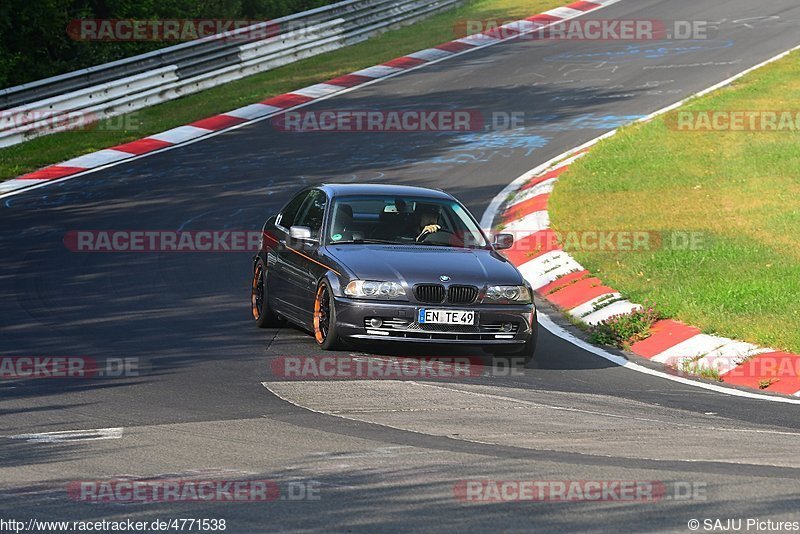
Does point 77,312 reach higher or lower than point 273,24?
lower

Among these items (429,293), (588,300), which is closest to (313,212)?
(429,293)

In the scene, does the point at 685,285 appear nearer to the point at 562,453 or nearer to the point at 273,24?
the point at 562,453

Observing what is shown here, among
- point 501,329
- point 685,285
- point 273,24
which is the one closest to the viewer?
point 501,329

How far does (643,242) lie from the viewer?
53.2ft

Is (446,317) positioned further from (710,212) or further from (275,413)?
(710,212)

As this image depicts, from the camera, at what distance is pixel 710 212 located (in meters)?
17.4

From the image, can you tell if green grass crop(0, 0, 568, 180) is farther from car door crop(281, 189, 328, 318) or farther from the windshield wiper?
the windshield wiper

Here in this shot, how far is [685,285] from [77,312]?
6.09m

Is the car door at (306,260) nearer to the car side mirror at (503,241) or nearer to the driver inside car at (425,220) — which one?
the driver inside car at (425,220)

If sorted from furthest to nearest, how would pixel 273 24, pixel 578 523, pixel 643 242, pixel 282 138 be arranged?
pixel 273 24 < pixel 282 138 < pixel 643 242 < pixel 578 523

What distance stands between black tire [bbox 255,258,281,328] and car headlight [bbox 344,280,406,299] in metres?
1.71

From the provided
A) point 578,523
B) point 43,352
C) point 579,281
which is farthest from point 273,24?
Answer: point 578,523

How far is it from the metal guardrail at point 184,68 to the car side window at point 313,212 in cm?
1150

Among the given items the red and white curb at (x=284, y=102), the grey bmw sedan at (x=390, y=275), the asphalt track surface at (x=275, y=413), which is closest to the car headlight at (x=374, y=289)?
the grey bmw sedan at (x=390, y=275)
